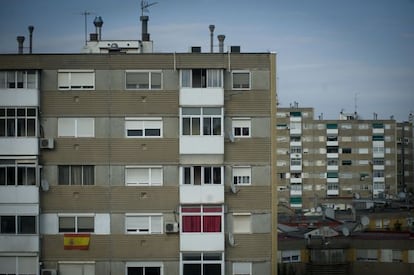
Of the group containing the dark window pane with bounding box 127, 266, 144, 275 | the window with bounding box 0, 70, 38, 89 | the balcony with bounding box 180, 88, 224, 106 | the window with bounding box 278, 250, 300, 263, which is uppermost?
the window with bounding box 0, 70, 38, 89

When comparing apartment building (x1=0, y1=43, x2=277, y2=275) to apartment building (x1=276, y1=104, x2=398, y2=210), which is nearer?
apartment building (x1=0, y1=43, x2=277, y2=275)

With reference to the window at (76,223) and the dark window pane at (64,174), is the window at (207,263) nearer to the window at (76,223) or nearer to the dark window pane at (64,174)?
the window at (76,223)

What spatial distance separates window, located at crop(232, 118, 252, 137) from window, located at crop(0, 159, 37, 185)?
7.80ft

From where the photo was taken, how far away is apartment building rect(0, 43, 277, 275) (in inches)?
322

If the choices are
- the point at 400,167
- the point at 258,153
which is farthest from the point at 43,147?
the point at 400,167

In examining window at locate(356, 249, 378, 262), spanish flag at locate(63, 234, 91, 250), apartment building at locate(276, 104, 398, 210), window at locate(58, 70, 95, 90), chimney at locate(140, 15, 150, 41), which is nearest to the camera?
spanish flag at locate(63, 234, 91, 250)

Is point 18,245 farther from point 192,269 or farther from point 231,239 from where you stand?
point 231,239

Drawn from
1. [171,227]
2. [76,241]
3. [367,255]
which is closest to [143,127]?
[171,227]

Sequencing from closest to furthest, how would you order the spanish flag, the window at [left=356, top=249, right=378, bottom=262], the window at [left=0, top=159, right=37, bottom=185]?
the window at [left=0, top=159, right=37, bottom=185]
the spanish flag
the window at [left=356, top=249, right=378, bottom=262]

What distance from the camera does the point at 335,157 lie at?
3359 centimetres

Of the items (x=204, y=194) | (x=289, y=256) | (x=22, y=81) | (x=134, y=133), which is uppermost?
(x=22, y=81)

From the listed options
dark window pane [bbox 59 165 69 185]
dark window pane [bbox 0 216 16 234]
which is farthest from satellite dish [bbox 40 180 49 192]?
dark window pane [bbox 0 216 16 234]

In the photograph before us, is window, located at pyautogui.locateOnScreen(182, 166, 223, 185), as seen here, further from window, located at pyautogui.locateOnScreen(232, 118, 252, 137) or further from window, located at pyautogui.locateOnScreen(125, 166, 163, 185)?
window, located at pyautogui.locateOnScreen(232, 118, 252, 137)

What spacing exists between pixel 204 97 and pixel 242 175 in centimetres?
102
